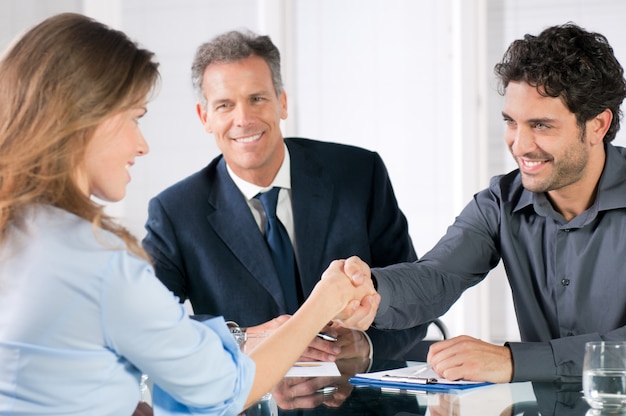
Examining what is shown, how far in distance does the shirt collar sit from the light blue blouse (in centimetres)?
161

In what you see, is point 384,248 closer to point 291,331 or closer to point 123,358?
point 291,331

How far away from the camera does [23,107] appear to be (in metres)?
1.38

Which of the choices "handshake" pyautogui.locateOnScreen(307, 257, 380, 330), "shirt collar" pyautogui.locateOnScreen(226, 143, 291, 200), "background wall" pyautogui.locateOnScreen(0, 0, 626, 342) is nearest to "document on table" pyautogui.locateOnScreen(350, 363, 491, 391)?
"handshake" pyautogui.locateOnScreen(307, 257, 380, 330)

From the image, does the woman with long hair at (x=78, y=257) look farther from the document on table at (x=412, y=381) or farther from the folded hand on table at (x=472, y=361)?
the folded hand on table at (x=472, y=361)

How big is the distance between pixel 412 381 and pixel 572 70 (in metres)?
1.07

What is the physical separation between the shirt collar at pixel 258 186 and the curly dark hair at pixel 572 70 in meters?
0.82

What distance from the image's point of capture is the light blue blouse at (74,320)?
1.32m

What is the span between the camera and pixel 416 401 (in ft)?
6.03

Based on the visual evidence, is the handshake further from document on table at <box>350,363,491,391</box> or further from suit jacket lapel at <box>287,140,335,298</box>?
suit jacket lapel at <box>287,140,335,298</box>

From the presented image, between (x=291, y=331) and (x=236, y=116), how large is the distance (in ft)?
4.86

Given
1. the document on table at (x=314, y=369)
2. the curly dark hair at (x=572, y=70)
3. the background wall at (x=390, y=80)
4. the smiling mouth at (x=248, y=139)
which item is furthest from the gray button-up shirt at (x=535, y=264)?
the background wall at (x=390, y=80)

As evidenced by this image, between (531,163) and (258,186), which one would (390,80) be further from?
(531,163)

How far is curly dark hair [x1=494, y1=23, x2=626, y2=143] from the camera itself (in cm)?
251

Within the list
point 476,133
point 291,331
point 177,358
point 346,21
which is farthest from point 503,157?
point 177,358
